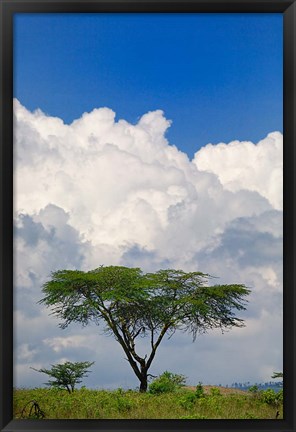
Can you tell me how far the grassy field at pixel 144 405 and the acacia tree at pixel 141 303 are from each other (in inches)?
8.8

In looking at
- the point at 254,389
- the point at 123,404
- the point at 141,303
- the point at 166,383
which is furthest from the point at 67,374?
the point at 254,389

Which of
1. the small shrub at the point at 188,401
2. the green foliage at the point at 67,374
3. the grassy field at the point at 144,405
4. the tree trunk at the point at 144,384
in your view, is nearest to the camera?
the grassy field at the point at 144,405

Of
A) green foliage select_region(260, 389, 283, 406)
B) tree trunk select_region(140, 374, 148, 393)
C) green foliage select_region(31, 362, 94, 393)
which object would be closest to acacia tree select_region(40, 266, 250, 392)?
tree trunk select_region(140, 374, 148, 393)

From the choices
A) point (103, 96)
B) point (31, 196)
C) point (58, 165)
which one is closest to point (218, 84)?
point (103, 96)

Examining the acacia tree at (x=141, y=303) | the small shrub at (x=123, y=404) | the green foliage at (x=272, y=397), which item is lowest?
the small shrub at (x=123, y=404)

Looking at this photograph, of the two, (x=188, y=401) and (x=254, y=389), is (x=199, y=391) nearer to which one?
(x=188, y=401)

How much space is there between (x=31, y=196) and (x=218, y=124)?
0.85 m

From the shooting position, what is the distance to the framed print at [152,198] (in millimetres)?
2422

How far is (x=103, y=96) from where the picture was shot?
260cm

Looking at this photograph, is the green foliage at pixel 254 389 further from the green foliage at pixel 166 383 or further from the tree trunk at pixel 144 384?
the tree trunk at pixel 144 384

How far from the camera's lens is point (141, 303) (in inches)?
112

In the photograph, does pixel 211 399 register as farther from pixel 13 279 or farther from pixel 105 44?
pixel 105 44

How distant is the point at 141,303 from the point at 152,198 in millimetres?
582

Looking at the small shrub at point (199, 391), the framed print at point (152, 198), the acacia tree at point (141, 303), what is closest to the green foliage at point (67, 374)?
the framed print at point (152, 198)
